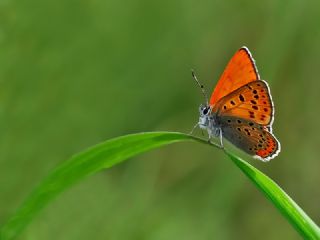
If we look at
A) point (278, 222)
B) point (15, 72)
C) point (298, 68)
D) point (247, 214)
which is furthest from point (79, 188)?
point (298, 68)

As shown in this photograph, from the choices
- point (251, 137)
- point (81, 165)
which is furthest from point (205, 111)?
point (81, 165)

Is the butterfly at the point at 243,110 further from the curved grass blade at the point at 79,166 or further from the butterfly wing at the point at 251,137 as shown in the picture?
the curved grass blade at the point at 79,166

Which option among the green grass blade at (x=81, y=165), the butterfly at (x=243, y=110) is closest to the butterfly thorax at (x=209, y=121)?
the butterfly at (x=243, y=110)

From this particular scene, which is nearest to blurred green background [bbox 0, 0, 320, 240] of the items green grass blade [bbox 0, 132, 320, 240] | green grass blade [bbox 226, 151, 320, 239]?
green grass blade [bbox 0, 132, 320, 240]

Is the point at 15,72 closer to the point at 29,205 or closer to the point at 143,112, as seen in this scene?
the point at 143,112

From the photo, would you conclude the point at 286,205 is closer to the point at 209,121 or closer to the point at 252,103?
the point at 252,103

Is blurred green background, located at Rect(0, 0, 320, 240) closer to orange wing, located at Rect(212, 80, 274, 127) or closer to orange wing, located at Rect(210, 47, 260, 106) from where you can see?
orange wing, located at Rect(212, 80, 274, 127)
